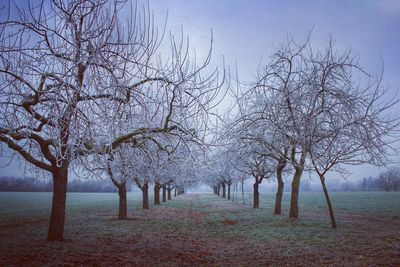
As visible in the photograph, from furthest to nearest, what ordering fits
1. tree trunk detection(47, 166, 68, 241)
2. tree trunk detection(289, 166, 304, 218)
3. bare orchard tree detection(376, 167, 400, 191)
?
1. bare orchard tree detection(376, 167, 400, 191)
2. tree trunk detection(289, 166, 304, 218)
3. tree trunk detection(47, 166, 68, 241)

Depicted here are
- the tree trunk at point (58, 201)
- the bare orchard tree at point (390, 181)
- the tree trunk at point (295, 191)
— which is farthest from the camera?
the bare orchard tree at point (390, 181)

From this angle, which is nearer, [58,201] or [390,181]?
[58,201]

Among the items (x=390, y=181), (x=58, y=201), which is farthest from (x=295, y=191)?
(x=390, y=181)

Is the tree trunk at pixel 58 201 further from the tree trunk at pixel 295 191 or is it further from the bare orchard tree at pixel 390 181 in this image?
the bare orchard tree at pixel 390 181

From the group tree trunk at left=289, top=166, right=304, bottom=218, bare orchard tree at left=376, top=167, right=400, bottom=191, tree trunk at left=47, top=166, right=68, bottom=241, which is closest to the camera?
tree trunk at left=47, top=166, right=68, bottom=241

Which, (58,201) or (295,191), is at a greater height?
(58,201)

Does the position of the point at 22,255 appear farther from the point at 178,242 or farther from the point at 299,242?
the point at 299,242

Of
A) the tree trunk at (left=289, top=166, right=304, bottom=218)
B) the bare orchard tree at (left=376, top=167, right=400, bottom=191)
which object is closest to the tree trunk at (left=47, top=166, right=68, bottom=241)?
the tree trunk at (left=289, top=166, right=304, bottom=218)

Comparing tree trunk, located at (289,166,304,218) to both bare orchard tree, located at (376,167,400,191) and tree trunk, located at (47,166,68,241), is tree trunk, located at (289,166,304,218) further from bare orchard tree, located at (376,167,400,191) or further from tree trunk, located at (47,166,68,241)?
bare orchard tree, located at (376,167,400,191)

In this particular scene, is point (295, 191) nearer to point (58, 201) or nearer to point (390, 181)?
point (58, 201)

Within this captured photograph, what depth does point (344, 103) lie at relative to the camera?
12852 millimetres

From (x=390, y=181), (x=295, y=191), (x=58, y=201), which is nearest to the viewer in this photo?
(x=58, y=201)

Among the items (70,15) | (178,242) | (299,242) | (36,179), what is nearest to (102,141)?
(70,15)

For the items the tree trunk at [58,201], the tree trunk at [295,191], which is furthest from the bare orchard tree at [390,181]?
the tree trunk at [58,201]
